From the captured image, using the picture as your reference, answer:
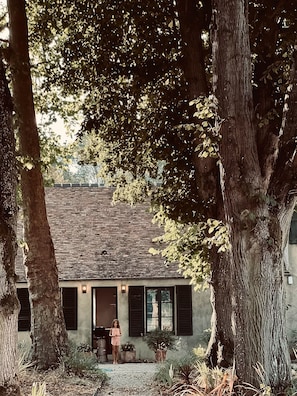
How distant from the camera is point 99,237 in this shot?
21234 mm

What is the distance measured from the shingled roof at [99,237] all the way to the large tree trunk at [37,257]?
780 cm

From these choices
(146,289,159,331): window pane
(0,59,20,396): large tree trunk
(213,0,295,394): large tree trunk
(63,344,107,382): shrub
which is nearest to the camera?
(0,59,20,396): large tree trunk

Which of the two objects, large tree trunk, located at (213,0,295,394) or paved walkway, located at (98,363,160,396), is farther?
paved walkway, located at (98,363,160,396)

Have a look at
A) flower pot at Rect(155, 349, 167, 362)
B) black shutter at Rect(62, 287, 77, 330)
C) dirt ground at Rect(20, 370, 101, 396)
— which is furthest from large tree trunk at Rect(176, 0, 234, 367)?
black shutter at Rect(62, 287, 77, 330)

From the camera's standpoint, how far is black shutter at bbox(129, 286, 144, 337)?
19812 millimetres

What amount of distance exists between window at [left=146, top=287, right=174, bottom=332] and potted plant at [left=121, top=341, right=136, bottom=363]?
1073mm

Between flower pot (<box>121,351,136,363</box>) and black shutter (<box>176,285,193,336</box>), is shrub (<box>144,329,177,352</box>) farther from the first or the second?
flower pot (<box>121,351,136,363</box>)

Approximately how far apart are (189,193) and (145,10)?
144 inches

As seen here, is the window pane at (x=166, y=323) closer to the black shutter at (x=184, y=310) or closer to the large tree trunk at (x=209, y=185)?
the black shutter at (x=184, y=310)

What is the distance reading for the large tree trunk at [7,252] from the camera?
6.96 m

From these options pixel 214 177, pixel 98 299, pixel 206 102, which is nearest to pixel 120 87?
pixel 214 177

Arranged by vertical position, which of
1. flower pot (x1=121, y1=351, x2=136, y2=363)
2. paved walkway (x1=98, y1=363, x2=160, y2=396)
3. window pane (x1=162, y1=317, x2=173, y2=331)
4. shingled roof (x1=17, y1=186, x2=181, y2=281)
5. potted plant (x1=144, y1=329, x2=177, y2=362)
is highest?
shingled roof (x1=17, y1=186, x2=181, y2=281)

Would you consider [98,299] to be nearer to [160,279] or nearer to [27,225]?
[160,279]

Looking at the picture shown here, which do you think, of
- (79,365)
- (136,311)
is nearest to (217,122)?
(79,365)
